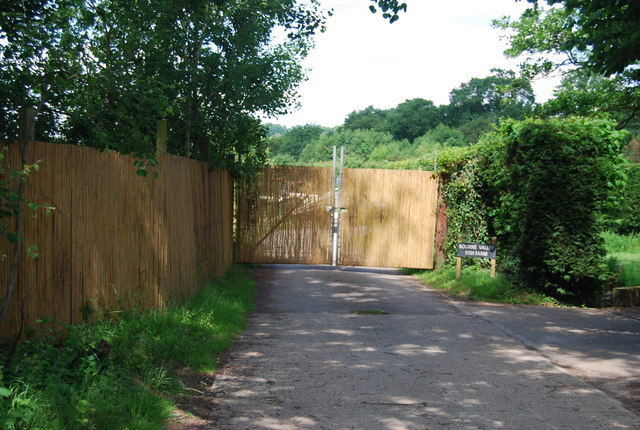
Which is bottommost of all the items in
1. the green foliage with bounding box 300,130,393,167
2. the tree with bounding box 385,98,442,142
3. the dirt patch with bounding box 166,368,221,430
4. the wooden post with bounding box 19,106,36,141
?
the dirt patch with bounding box 166,368,221,430

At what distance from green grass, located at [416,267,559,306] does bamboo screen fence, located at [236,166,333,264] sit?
315cm

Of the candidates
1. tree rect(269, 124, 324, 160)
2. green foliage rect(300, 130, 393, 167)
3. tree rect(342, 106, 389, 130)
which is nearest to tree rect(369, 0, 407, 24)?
green foliage rect(300, 130, 393, 167)

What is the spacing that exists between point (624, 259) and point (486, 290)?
575 centimetres

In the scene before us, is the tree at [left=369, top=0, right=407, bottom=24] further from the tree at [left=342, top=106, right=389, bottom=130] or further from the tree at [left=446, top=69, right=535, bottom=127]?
the tree at [left=342, top=106, right=389, bottom=130]

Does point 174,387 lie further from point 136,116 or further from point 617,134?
point 617,134

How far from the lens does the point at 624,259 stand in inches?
578

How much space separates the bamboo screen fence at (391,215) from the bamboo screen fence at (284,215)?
538 mm

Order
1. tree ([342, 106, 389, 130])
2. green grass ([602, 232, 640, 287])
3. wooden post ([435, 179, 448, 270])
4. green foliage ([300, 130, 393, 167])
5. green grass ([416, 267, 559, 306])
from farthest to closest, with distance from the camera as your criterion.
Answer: tree ([342, 106, 389, 130]) → green foliage ([300, 130, 393, 167]) → wooden post ([435, 179, 448, 270]) → green grass ([602, 232, 640, 287]) → green grass ([416, 267, 559, 306])

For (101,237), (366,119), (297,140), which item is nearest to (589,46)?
(101,237)

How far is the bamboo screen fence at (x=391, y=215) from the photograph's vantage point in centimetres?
1382

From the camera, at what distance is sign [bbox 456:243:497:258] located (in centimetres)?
1135

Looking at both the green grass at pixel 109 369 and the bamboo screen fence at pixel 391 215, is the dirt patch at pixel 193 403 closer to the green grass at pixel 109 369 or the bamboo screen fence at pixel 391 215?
the green grass at pixel 109 369

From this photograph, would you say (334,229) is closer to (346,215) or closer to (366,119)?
(346,215)

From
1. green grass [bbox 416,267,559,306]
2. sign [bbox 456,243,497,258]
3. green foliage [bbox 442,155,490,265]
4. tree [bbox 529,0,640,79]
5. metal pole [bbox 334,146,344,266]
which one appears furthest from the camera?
metal pole [bbox 334,146,344,266]
